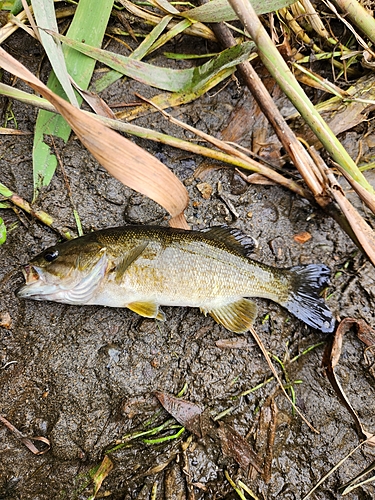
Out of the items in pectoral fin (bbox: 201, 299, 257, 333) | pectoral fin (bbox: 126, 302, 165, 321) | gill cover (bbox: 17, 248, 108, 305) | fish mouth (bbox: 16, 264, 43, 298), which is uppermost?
fish mouth (bbox: 16, 264, 43, 298)

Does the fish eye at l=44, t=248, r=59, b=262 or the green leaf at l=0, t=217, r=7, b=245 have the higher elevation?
the green leaf at l=0, t=217, r=7, b=245

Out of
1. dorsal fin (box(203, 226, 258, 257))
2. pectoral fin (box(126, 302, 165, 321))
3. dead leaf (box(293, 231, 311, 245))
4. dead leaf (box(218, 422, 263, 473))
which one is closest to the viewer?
pectoral fin (box(126, 302, 165, 321))

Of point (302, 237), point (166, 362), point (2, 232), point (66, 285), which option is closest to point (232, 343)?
point (166, 362)

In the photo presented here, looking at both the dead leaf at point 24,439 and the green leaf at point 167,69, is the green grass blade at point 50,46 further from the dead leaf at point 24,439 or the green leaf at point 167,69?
the dead leaf at point 24,439

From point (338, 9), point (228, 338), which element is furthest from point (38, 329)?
point (338, 9)

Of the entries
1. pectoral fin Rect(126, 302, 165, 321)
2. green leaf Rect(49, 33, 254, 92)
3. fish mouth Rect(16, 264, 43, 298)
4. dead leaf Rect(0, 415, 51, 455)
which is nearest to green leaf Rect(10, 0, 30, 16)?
green leaf Rect(49, 33, 254, 92)

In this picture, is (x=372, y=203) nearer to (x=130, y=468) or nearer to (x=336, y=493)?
(x=336, y=493)

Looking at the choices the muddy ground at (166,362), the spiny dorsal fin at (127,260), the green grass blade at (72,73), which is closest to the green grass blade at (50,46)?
the green grass blade at (72,73)

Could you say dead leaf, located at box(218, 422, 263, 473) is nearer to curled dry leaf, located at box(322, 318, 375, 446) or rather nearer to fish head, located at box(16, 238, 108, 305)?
curled dry leaf, located at box(322, 318, 375, 446)
